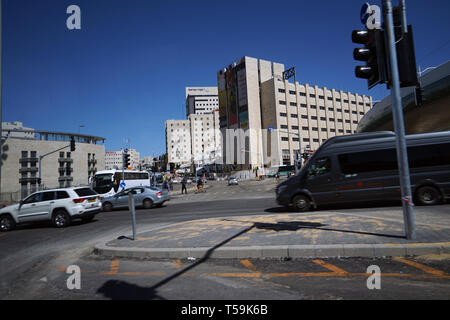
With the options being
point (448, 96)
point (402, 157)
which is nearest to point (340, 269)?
point (402, 157)

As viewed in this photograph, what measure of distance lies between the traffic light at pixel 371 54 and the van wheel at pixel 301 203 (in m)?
5.85

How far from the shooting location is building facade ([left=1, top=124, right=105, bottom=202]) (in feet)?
214

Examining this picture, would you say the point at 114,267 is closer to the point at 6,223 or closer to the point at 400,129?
the point at 400,129

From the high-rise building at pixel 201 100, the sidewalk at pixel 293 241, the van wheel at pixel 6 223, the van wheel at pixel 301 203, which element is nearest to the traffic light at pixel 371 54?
the sidewalk at pixel 293 241

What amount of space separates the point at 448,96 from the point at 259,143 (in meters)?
68.0

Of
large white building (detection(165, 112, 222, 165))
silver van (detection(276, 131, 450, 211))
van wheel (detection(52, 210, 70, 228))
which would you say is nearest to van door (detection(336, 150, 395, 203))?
silver van (detection(276, 131, 450, 211))

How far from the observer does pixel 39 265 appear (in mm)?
5430

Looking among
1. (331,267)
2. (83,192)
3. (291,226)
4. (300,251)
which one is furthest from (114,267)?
(83,192)

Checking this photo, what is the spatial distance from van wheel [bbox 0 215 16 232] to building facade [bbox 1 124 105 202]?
174 ft

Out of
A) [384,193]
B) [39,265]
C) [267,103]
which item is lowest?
[39,265]

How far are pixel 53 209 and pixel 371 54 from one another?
1201 cm

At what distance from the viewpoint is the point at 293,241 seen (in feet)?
17.5
